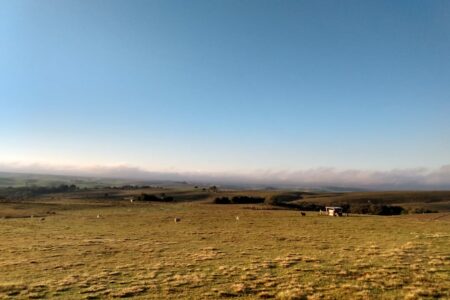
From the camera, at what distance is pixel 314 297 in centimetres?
1599

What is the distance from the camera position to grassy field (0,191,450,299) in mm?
17656

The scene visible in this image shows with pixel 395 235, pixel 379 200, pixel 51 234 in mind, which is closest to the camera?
pixel 395 235

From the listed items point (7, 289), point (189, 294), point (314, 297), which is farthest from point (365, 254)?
point (7, 289)

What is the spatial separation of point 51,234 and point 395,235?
34219 mm

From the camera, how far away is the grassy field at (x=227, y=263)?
1766 centimetres

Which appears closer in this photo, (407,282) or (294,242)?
(407,282)

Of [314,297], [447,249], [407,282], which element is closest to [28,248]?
[314,297]

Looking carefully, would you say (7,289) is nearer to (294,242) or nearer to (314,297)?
(314,297)

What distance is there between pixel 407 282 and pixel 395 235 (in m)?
20.9

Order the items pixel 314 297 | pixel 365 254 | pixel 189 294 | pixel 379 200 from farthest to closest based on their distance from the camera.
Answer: pixel 379 200 < pixel 365 254 < pixel 189 294 < pixel 314 297

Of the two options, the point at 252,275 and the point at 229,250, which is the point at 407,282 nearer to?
the point at 252,275

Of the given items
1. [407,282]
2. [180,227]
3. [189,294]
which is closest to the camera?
[189,294]

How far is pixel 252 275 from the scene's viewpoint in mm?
20516

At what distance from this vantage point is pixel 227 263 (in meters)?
24.5
